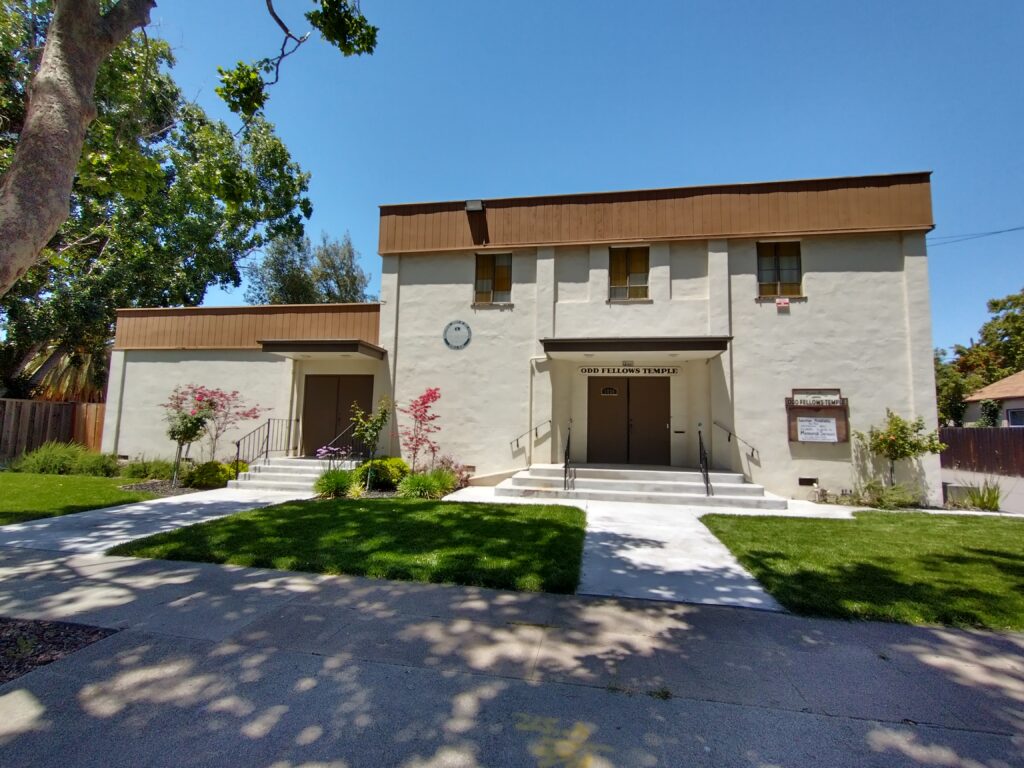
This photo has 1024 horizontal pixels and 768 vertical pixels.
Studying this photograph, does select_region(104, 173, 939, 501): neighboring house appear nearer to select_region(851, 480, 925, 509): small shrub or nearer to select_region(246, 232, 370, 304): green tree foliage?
select_region(851, 480, 925, 509): small shrub

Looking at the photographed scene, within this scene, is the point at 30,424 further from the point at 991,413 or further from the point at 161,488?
the point at 991,413

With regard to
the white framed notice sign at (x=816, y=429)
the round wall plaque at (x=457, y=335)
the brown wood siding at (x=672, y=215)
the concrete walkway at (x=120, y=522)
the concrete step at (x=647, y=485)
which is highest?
the brown wood siding at (x=672, y=215)

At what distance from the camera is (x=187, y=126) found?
8594mm

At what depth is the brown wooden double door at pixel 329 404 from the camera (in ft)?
45.0

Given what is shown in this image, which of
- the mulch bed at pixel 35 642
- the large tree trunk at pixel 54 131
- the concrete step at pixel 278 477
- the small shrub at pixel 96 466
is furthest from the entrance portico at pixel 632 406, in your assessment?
the small shrub at pixel 96 466

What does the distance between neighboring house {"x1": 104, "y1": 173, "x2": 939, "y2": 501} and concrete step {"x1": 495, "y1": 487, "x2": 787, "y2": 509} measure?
1.62m

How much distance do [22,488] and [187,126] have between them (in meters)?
8.35

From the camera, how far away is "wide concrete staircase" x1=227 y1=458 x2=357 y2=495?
36.8ft

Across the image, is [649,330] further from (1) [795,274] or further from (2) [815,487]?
(2) [815,487]

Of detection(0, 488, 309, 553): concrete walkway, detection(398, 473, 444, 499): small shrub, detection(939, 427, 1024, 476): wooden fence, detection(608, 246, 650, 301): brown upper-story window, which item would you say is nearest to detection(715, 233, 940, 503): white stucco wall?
detection(608, 246, 650, 301): brown upper-story window

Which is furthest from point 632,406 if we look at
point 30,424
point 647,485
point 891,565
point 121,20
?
point 30,424

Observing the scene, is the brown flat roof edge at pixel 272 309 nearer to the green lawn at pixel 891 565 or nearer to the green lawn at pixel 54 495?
the green lawn at pixel 54 495

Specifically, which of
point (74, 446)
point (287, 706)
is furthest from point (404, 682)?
point (74, 446)

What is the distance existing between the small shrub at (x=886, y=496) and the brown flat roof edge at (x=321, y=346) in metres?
11.9
